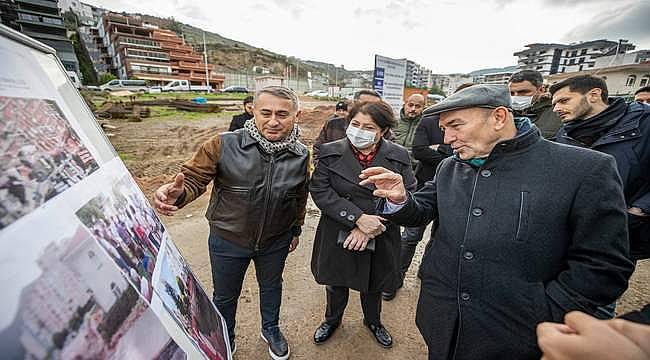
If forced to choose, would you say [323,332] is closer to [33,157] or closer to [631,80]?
[33,157]

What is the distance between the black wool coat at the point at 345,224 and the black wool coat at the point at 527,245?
0.67 m

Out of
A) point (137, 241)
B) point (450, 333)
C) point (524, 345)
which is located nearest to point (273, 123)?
point (137, 241)

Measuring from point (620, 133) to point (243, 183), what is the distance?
2920 mm

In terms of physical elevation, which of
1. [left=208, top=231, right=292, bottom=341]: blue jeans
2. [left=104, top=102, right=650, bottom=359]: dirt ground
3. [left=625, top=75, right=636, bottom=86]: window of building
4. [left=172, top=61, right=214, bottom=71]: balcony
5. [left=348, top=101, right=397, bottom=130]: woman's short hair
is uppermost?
[left=172, top=61, right=214, bottom=71]: balcony

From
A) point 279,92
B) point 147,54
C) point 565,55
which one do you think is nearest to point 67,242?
point 279,92

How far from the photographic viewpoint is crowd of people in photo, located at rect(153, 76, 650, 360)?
1.14 m

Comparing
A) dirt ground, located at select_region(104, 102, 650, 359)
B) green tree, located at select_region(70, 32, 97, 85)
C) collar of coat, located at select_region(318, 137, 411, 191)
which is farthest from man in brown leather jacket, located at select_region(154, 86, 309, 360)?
green tree, located at select_region(70, 32, 97, 85)

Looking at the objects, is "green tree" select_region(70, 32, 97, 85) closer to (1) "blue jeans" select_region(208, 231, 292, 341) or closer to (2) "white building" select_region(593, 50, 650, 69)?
(1) "blue jeans" select_region(208, 231, 292, 341)

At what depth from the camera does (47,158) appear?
66cm

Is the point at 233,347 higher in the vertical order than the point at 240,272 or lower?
lower

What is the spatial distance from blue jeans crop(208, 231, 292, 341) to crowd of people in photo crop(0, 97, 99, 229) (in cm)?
118

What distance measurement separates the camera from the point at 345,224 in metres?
1.97

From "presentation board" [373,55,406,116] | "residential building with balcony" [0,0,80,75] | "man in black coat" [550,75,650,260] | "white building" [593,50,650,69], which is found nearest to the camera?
"man in black coat" [550,75,650,260]

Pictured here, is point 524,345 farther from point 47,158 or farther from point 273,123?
point 47,158
